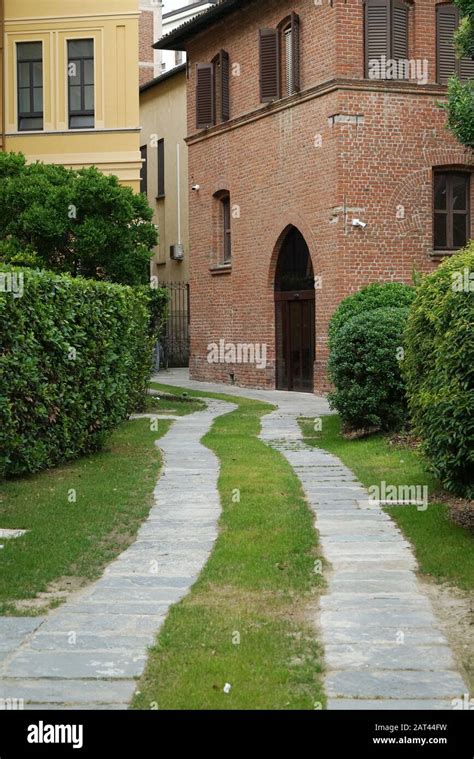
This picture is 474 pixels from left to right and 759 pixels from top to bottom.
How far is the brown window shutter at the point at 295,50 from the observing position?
2448cm

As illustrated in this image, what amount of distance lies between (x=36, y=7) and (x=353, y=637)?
26923 mm

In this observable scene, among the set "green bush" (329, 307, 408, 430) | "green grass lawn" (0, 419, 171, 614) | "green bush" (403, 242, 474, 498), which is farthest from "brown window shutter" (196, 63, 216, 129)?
"green bush" (403, 242, 474, 498)

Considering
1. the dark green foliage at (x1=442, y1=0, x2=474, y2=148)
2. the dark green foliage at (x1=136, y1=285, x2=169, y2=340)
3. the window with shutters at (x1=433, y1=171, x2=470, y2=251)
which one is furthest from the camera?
the dark green foliage at (x1=136, y1=285, x2=169, y2=340)

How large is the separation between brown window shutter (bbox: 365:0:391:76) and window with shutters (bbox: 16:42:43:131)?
34.1 ft

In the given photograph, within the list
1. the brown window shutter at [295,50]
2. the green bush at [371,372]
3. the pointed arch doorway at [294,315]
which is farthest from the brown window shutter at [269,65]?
the green bush at [371,372]

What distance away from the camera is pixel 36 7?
29703mm

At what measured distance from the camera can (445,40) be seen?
23797mm

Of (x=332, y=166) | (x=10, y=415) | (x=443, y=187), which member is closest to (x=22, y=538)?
(x=10, y=415)

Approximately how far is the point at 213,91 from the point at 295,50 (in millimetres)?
4809

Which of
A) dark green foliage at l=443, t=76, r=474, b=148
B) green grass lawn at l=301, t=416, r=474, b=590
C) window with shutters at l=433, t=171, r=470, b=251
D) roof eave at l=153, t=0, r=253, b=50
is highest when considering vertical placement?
roof eave at l=153, t=0, r=253, b=50

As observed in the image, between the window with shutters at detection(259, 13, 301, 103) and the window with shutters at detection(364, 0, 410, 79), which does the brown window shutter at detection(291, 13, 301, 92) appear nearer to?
the window with shutters at detection(259, 13, 301, 103)

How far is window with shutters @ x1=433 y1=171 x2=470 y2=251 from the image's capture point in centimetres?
2423

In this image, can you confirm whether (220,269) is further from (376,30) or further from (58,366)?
(58,366)

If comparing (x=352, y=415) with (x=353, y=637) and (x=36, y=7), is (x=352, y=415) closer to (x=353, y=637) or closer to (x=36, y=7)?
(x=353, y=637)
